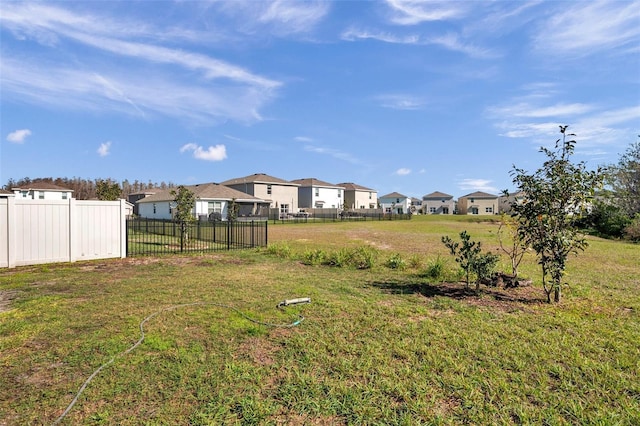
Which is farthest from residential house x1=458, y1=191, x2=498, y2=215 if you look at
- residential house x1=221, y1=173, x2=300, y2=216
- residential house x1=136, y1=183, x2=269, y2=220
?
residential house x1=136, y1=183, x2=269, y2=220

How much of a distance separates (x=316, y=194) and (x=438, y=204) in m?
43.3

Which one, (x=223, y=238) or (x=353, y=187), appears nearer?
(x=223, y=238)

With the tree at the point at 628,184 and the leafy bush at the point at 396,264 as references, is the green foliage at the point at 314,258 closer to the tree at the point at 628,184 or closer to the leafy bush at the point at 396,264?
the leafy bush at the point at 396,264

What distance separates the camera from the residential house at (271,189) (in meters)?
49.1

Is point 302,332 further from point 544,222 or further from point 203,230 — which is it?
point 203,230

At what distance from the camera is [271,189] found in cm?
5078

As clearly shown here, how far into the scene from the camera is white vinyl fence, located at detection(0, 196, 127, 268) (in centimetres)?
957

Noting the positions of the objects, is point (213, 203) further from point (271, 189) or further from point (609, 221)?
point (609, 221)

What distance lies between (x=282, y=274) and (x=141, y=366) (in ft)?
17.3

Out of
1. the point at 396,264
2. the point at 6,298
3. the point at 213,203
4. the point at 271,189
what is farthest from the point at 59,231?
the point at 271,189

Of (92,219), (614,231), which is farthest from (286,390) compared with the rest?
(614,231)

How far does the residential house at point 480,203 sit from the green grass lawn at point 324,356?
7795 cm

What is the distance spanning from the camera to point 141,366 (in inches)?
142

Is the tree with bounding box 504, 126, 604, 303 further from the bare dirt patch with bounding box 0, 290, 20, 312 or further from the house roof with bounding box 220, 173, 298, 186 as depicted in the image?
the house roof with bounding box 220, 173, 298, 186
